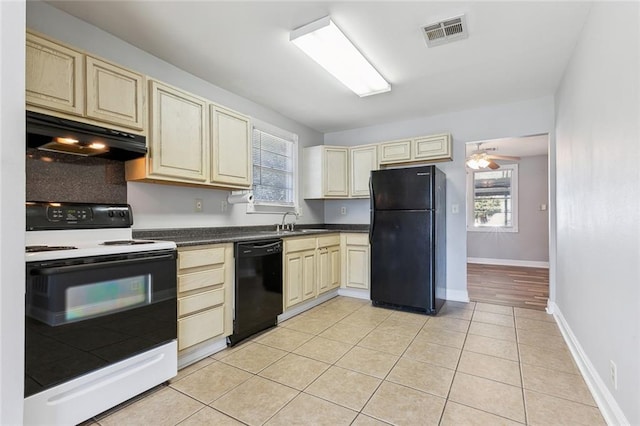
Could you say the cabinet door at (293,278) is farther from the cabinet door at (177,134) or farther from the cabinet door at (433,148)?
the cabinet door at (433,148)

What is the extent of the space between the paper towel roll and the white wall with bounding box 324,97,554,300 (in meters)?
2.34

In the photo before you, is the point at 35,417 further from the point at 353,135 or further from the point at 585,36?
the point at 353,135

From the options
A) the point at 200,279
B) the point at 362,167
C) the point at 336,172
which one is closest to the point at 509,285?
the point at 362,167

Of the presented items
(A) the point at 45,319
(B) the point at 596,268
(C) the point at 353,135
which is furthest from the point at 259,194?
(B) the point at 596,268

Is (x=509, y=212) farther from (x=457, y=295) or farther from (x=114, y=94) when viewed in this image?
(x=114, y=94)

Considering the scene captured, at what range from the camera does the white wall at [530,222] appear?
643 centimetres

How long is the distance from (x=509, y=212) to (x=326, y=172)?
15.6ft

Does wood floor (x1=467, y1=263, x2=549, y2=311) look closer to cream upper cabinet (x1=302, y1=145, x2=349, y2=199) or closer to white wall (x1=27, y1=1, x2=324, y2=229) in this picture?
cream upper cabinet (x1=302, y1=145, x2=349, y2=199)

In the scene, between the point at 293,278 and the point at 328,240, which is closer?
the point at 293,278

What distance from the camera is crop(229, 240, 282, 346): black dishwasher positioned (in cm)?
259

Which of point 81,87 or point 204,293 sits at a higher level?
point 81,87

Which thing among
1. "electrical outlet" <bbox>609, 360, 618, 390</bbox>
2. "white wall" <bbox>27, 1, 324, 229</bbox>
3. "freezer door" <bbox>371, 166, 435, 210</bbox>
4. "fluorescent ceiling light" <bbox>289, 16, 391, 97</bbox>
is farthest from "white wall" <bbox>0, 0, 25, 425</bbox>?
"freezer door" <bbox>371, 166, 435, 210</bbox>

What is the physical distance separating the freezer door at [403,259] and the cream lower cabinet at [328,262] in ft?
1.71

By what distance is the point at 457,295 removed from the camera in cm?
398
